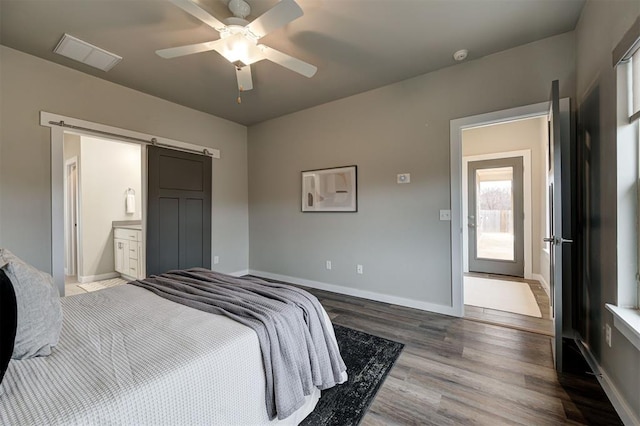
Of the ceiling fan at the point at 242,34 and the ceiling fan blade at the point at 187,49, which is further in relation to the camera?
the ceiling fan blade at the point at 187,49

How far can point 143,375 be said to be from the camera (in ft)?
2.89

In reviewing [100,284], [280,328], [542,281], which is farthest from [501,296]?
[100,284]

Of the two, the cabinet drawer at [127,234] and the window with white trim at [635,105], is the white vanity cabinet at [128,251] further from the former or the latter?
the window with white trim at [635,105]

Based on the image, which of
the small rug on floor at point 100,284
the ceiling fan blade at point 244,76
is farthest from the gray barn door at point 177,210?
the ceiling fan blade at point 244,76

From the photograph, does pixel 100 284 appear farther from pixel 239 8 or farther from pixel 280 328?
pixel 239 8

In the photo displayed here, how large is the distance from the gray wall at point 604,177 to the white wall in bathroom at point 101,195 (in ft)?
17.8

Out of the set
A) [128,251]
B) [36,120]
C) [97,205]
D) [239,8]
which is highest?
[239,8]

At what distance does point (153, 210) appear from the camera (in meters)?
3.46

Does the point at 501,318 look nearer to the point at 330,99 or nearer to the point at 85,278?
the point at 330,99

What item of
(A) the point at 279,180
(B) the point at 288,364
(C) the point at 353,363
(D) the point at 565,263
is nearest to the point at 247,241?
(A) the point at 279,180

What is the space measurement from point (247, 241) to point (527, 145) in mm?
4957

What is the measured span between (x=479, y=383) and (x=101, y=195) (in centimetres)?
565

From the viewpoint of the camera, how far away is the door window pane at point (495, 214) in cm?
448

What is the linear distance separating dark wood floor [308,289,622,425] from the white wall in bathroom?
4412 millimetres
